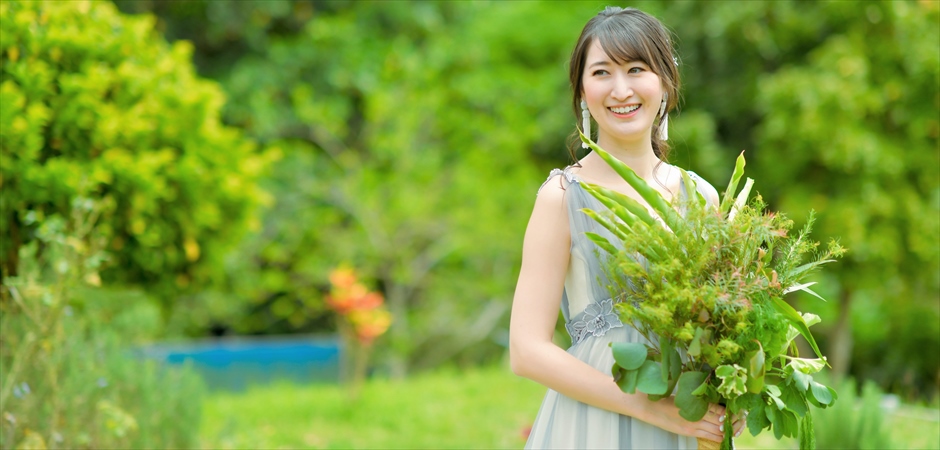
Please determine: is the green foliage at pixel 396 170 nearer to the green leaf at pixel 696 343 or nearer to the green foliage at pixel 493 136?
the green foliage at pixel 493 136

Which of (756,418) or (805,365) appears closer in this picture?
(756,418)

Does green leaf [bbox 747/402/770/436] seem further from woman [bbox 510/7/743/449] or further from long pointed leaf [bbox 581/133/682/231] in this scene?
long pointed leaf [bbox 581/133/682/231]

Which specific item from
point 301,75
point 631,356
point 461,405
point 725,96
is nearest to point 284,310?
point 301,75

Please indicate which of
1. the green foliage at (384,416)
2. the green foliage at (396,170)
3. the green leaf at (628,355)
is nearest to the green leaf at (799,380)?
the green leaf at (628,355)

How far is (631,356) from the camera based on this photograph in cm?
174

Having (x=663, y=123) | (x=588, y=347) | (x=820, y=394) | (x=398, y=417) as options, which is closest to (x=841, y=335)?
(x=398, y=417)

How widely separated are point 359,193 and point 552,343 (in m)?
8.84

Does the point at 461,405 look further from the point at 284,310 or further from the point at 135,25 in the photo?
the point at 284,310

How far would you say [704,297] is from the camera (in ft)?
5.49

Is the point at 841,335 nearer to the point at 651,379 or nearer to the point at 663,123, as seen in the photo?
the point at 663,123

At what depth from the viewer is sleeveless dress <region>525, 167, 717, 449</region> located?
1926 mm

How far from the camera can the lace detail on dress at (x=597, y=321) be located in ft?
6.50

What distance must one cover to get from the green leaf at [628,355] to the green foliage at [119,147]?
2658 millimetres

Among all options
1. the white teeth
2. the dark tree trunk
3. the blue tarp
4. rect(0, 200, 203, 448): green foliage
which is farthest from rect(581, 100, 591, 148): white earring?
the blue tarp
